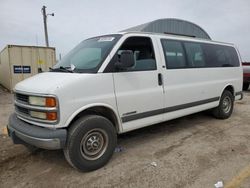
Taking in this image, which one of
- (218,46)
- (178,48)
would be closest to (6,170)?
(178,48)

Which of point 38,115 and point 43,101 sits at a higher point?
point 43,101

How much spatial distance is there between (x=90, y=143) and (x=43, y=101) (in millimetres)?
968

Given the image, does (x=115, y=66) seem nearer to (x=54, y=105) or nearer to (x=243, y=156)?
(x=54, y=105)

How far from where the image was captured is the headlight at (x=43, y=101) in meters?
2.97

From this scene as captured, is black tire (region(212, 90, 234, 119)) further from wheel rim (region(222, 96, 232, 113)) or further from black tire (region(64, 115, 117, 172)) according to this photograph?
black tire (region(64, 115, 117, 172))

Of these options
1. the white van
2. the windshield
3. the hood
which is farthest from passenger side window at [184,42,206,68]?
the hood

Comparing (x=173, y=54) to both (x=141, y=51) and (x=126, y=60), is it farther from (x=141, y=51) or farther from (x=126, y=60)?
(x=126, y=60)

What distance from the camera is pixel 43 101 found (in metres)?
3.04

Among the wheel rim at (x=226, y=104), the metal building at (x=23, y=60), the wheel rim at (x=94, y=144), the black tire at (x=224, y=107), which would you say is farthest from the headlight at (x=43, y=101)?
the metal building at (x=23, y=60)

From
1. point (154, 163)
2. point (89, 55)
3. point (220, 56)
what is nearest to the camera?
point (154, 163)

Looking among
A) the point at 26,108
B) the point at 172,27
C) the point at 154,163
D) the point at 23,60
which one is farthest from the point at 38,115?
the point at 23,60

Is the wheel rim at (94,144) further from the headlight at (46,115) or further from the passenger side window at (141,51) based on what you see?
the passenger side window at (141,51)

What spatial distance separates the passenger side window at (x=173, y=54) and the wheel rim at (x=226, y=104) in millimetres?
2315

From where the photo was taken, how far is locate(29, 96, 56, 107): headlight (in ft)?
9.75
